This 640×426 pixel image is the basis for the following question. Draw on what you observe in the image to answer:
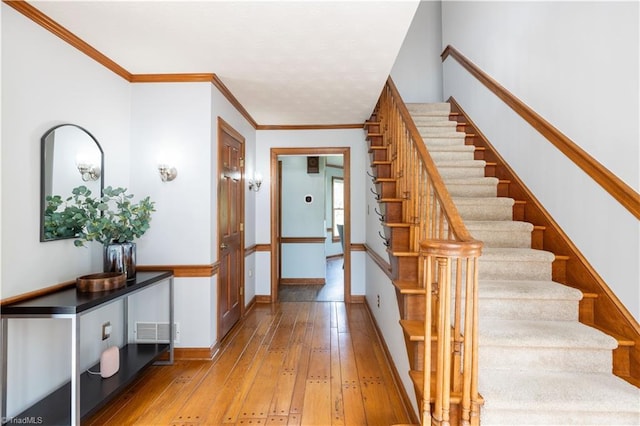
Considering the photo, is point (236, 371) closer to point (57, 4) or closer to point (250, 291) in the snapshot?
point (250, 291)

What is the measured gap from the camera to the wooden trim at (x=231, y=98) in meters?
2.98

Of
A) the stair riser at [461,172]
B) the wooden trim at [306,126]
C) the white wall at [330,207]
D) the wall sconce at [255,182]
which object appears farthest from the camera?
the white wall at [330,207]

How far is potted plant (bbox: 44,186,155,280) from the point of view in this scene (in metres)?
2.07

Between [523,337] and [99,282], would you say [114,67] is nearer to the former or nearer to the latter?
[99,282]

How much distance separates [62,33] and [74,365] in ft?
6.87

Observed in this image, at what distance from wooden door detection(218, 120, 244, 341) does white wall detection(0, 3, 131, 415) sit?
109cm

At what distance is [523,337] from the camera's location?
1.79 m

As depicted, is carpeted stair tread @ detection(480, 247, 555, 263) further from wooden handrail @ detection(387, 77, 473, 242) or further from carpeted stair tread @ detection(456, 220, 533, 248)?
Result: wooden handrail @ detection(387, 77, 473, 242)

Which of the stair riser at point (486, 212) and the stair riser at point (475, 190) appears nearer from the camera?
the stair riser at point (486, 212)

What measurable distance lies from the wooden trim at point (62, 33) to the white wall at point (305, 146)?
2.15 metres

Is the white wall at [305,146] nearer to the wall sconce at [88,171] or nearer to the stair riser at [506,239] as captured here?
the stair riser at [506,239]

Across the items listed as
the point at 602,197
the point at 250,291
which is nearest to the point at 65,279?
the point at 250,291

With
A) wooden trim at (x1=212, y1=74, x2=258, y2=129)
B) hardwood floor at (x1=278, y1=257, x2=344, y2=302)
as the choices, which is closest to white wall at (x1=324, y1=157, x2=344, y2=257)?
hardwood floor at (x1=278, y1=257, x2=344, y2=302)

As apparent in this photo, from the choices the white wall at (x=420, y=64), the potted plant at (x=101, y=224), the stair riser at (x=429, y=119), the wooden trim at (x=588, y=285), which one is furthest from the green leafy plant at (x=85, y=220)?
the white wall at (x=420, y=64)
